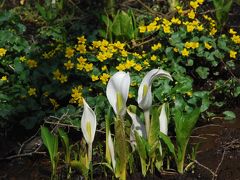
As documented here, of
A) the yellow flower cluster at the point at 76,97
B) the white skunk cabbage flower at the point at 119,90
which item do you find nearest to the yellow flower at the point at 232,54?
the yellow flower cluster at the point at 76,97

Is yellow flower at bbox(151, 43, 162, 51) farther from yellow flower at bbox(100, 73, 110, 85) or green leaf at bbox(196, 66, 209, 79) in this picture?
yellow flower at bbox(100, 73, 110, 85)

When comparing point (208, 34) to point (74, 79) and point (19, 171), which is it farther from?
point (19, 171)

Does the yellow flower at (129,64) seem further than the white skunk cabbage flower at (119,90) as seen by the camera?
Yes

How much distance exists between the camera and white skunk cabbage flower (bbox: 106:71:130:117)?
2.63m

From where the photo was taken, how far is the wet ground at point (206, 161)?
2938 millimetres

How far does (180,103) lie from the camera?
3270 mm

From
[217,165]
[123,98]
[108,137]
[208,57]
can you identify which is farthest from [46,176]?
[208,57]

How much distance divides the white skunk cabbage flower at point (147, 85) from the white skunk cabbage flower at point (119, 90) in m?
0.08

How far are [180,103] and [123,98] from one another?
677 mm

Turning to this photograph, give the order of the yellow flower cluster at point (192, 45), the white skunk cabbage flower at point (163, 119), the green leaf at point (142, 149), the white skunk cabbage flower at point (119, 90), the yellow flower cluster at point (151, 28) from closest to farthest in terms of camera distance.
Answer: the white skunk cabbage flower at point (119, 90), the green leaf at point (142, 149), the white skunk cabbage flower at point (163, 119), the yellow flower cluster at point (192, 45), the yellow flower cluster at point (151, 28)

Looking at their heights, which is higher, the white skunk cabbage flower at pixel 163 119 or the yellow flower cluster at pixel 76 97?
the yellow flower cluster at pixel 76 97

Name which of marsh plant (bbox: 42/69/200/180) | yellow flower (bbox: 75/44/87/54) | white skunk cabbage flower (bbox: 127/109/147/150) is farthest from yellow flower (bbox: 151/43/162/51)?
white skunk cabbage flower (bbox: 127/109/147/150)

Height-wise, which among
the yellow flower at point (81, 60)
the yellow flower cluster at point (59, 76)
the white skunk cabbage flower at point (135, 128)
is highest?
the yellow flower at point (81, 60)

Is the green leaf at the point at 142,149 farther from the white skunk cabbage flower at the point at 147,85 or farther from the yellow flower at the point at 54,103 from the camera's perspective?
the yellow flower at the point at 54,103
